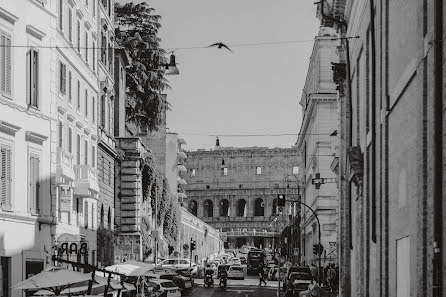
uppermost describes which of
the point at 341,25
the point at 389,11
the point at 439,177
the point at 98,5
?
the point at 98,5

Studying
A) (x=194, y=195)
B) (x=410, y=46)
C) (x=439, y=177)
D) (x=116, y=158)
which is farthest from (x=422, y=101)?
(x=194, y=195)

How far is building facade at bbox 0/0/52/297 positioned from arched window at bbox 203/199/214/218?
141m

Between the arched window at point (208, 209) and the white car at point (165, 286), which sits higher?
the arched window at point (208, 209)

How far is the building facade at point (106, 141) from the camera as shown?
48594 mm

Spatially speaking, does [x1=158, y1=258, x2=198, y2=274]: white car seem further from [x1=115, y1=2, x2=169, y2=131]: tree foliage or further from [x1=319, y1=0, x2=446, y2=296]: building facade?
[x1=319, y1=0, x2=446, y2=296]: building facade

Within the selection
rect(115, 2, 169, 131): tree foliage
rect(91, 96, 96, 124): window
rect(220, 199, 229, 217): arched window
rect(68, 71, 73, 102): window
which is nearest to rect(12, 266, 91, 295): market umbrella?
rect(68, 71, 73, 102): window

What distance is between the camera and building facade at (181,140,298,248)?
167625mm

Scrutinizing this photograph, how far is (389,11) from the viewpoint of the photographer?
878 inches

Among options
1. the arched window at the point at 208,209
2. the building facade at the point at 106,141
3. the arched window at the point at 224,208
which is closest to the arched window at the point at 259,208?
the arched window at the point at 224,208

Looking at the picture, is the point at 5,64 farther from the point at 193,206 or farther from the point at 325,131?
the point at 193,206

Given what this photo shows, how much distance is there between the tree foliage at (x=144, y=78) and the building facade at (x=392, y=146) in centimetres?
3317

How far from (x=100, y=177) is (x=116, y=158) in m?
7.27

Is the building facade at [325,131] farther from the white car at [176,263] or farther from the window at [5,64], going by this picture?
the window at [5,64]

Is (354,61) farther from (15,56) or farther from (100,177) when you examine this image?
(100,177)
